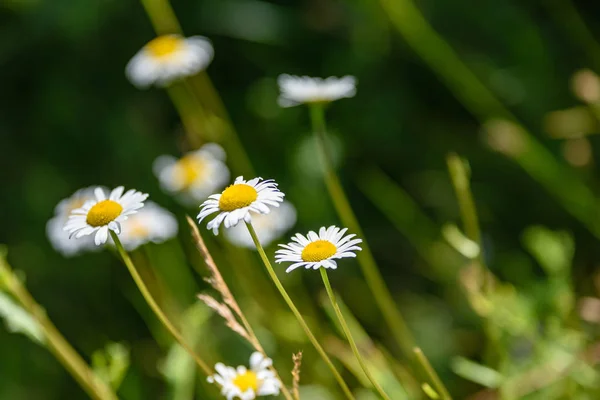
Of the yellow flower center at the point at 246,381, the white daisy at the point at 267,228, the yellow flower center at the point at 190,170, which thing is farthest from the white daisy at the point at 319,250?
the yellow flower center at the point at 190,170

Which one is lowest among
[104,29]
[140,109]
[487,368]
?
[487,368]

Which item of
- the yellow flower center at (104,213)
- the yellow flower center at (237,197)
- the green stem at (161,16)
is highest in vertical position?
the green stem at (161,16)

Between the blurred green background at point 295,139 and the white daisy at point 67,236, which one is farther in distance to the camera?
the blurred green background at point 295,139

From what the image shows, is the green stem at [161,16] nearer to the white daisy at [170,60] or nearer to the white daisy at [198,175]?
the white daisy at [170,60]

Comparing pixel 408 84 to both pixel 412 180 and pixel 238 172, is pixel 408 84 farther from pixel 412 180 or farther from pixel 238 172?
pixel 238 172

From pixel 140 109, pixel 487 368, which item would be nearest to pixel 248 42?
pixel 140 109

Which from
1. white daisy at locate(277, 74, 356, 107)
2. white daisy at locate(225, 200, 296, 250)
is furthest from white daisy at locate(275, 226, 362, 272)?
white daisy at locate(225, 200, 296, 250)

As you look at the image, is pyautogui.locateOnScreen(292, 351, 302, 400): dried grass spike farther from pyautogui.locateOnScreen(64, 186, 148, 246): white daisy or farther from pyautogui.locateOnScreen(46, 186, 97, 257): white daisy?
pyautogui.locateOnScreen(46, 186, 97, 257): white daisy

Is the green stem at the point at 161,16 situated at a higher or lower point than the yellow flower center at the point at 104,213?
higher
